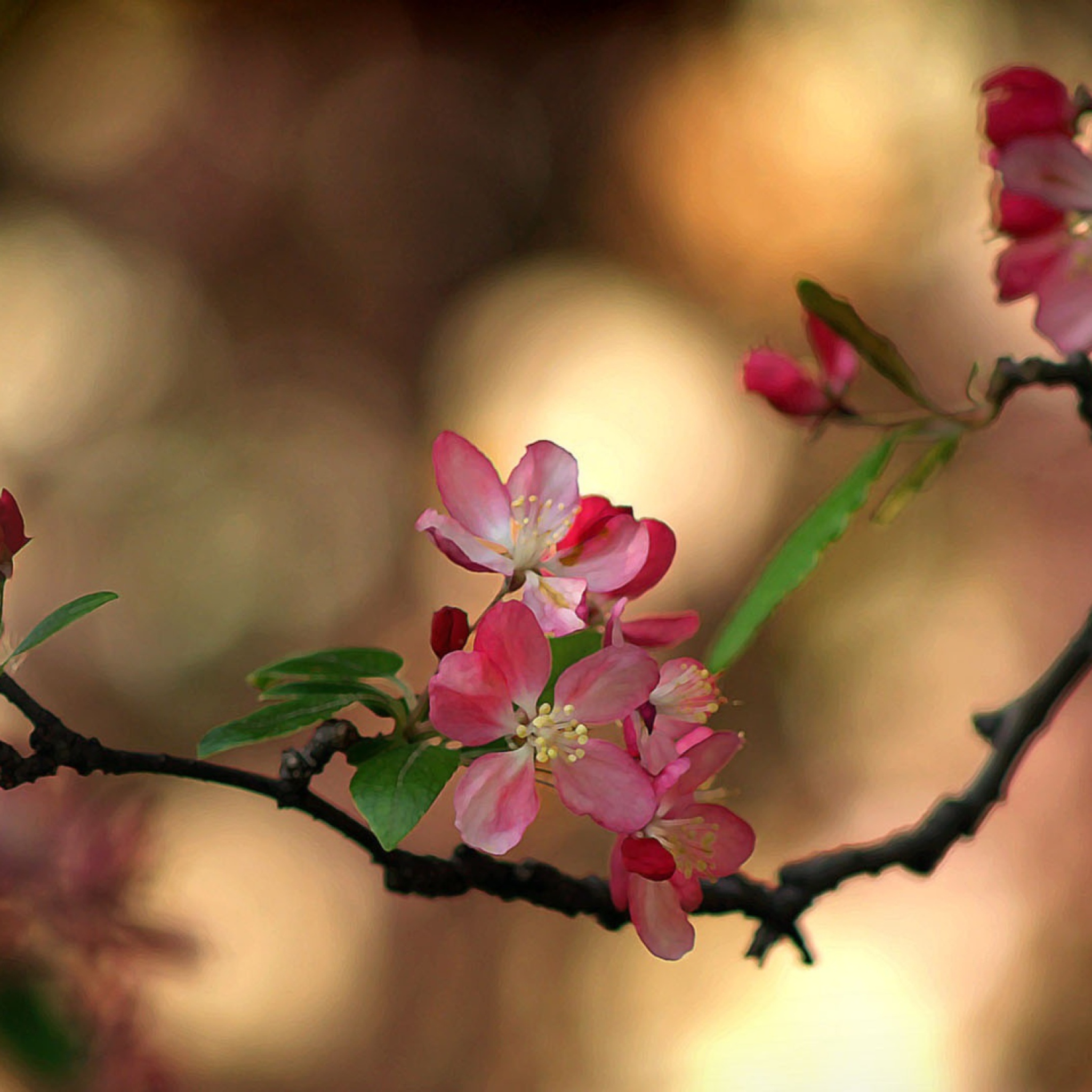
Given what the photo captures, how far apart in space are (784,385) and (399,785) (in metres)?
0.28

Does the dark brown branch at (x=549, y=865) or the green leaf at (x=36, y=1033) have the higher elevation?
the dark brown branch at (x=549, y=865)

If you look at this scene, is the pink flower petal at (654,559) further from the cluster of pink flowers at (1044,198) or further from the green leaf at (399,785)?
the cluster of pink flowers at (1044,198)

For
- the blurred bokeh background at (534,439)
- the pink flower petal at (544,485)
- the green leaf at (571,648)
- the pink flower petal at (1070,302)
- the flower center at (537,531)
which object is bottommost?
the blurred bokeh background at (534,439)

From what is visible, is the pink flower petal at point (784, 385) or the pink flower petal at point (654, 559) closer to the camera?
the pink flower petal at point (654, 559)

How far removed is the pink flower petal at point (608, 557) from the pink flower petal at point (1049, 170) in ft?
0.63

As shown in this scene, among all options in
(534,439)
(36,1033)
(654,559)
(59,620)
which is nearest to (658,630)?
(654,559)

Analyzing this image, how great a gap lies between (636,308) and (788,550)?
1.40 m

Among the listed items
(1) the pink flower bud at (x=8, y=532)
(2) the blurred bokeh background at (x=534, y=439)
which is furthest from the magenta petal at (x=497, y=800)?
(2) the blurred bokeh background at (x=534, y=439)

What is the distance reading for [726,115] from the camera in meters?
1.80

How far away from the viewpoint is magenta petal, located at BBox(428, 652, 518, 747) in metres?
A: 0.26

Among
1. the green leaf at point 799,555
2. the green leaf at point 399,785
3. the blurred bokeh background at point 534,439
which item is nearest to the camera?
the green leaf at point 399,785

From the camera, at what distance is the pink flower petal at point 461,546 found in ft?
0.94

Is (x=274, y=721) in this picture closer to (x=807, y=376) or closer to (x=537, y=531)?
(x=537, y=531)

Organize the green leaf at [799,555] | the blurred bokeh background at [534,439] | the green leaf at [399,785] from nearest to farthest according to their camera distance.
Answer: the green leaf at [399,785] → the green leaf at [799,555] → the blurred bokeh background at [534,439]
